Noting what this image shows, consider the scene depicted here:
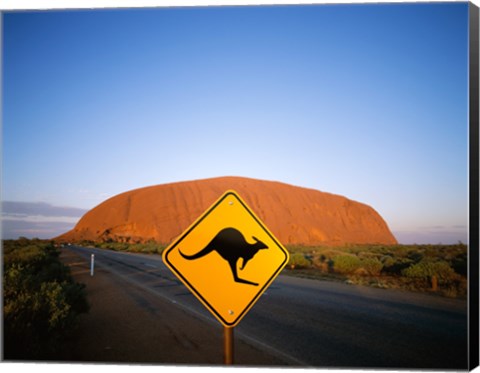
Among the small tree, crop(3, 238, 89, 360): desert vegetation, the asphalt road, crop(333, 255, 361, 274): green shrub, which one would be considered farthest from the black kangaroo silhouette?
crop(333, 255, 361, 274): green shrub

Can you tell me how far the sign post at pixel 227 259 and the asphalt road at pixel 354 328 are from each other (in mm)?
3020

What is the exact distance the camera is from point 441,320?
27.6ft

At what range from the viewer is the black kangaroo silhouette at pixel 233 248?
3145 millimetres

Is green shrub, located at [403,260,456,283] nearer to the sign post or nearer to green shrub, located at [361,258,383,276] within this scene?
green shrub, located at [361,258,383,276]

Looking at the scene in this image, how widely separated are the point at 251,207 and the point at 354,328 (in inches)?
2501

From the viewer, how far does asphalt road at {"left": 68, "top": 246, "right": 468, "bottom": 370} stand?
5906mm

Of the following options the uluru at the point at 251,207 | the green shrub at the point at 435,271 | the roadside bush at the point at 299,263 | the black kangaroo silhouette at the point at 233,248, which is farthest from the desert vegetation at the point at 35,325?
the uluru at the point at 251,207

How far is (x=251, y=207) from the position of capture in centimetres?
7112

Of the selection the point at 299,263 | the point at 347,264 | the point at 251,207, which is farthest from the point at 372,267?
the point at 251,207

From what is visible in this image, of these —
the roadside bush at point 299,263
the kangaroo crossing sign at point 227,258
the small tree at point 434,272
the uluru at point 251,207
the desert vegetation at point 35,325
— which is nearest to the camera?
the kangaroo crossing sign at point 227,258

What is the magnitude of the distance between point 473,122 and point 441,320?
4.61 metres

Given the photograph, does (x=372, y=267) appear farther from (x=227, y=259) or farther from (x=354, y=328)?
(x=227, y=259)

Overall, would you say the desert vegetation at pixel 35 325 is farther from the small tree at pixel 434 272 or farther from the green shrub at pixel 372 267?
the green shrub at pixel 372 267

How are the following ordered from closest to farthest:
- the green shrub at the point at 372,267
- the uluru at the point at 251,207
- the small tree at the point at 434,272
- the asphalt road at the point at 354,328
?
the asphalt road at the point at 354,328 < the small tree at the point at 434,272 < the green shrub at the point at 372,267 < the uluru at the point at 251,207
